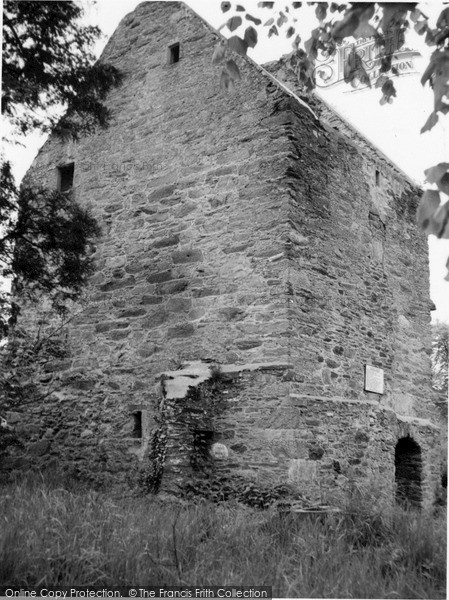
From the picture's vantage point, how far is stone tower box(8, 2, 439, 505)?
7.04m

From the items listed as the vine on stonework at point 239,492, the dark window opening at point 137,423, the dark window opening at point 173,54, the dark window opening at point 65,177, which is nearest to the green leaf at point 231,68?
the vine on stonework at point 239,492

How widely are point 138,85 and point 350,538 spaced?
639 cm

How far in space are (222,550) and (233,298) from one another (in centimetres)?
313

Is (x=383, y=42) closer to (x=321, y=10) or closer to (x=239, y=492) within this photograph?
(x=321, y=10)

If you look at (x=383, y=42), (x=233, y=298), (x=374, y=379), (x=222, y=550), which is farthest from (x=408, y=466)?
(x=383, y=42)

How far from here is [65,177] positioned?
32.2 ft

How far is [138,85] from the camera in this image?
906 cm

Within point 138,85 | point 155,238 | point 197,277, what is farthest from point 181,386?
point 138,85

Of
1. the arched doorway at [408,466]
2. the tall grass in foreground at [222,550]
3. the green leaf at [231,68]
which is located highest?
the green leaf at [231,68]

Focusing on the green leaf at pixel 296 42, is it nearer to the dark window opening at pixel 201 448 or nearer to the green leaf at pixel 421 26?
the green leaf at pixel 421 26

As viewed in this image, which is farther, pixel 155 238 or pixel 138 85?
pixel 138 85

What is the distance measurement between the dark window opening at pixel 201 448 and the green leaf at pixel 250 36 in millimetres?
4116

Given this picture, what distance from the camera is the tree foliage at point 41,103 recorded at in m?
5.96

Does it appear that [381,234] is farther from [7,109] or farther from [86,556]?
[86,556]
